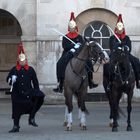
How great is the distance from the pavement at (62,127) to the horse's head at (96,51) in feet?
5.84

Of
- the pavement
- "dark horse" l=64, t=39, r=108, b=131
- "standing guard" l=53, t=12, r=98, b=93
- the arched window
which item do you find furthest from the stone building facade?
"dark horse" l=64, t=39, r=108, b=131

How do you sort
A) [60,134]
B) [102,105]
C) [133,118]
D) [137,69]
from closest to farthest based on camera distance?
[60,134]
[137,69]
[133,118]
[102,105]

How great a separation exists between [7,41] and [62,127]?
40.0 feet

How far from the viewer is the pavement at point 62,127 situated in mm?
15852

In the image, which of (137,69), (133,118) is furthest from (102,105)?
(137,69)

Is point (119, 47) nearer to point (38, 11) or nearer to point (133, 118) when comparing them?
Answer: point (133, 118)

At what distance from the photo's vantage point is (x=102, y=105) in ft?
83.5

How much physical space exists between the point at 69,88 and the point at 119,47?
1.66 meters

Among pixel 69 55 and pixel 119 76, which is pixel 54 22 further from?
pixel 119 76

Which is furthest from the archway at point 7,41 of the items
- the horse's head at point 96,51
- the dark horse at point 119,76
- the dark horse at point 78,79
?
the horse's head at point 96,51

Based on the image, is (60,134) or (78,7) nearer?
(60,134)

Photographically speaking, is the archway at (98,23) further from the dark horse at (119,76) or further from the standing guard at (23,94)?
the standing guard at (23,94)

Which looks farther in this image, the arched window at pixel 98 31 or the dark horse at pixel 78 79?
the arched window at pixel 98 31

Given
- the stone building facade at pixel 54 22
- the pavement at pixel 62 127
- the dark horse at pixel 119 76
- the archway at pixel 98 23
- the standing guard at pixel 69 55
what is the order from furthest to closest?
the archway at pixel 98 23 < the stone building facade at pixel 54 22 < the standing guard at pixel 69 55 < the dark horse at pixel 119 76 < the pavement at pixel 62 127
